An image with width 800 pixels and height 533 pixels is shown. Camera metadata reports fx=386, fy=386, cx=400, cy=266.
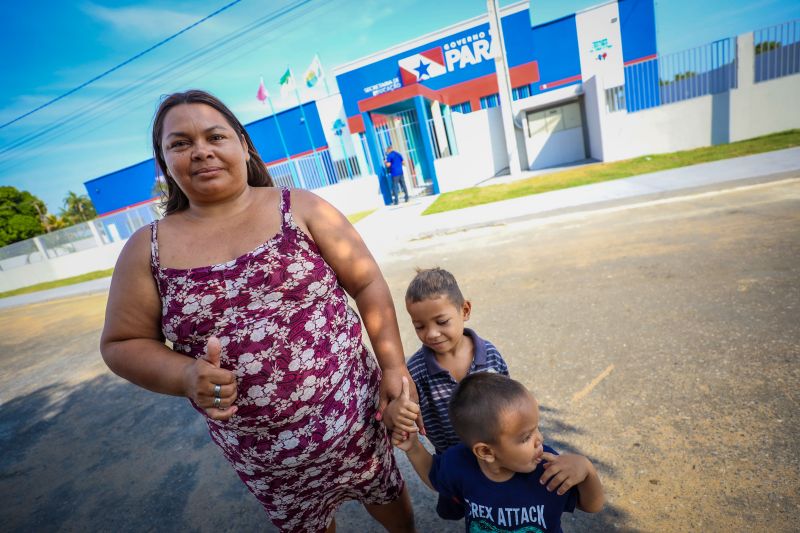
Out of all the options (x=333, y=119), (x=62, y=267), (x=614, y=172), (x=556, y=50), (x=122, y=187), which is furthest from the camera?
(x=122, y=187)

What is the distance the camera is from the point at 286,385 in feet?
3.99

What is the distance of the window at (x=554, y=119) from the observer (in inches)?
602

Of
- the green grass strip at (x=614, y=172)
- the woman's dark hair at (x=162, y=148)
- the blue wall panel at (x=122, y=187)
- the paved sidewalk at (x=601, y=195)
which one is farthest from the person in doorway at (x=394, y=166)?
the blue wall panel at (x=122, y=187)

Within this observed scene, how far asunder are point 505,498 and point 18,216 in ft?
129

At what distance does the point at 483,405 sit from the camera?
3.69 feet

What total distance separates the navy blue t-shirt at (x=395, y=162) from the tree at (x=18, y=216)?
30008 millimetres

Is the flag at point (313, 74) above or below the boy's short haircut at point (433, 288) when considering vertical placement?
above

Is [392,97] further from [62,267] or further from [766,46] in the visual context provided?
[62,267]

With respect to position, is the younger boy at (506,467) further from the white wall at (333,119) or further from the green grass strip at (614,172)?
the white wall at (333,119)

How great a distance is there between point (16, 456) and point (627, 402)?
504 centimetres

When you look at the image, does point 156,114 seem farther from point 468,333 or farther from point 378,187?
point 378,187

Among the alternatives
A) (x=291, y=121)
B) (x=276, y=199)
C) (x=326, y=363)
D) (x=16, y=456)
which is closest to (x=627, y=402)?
(x=326, y=363)

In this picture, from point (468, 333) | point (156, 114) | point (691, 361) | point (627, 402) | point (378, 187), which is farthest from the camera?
point (378, 187)

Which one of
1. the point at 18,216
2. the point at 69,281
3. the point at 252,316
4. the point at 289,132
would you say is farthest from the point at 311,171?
the point at 18,216
